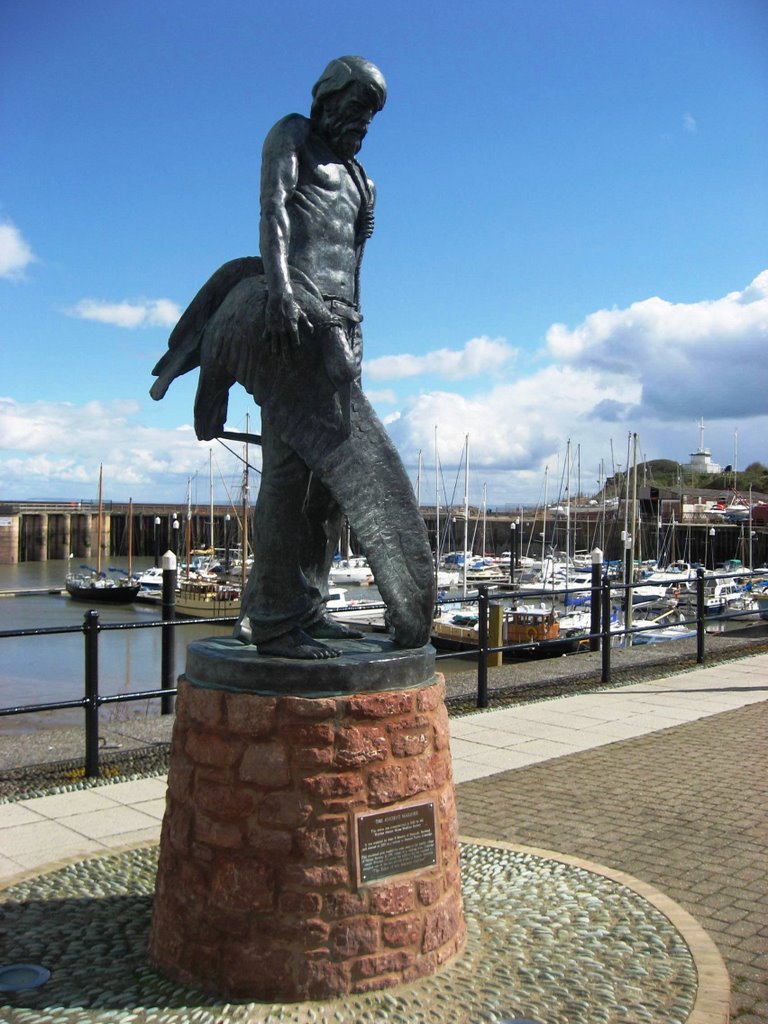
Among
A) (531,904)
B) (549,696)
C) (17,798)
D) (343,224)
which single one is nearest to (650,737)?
(549,696)

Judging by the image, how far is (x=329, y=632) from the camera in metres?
4.57

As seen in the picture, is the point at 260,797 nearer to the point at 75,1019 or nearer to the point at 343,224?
the point at 75,1019

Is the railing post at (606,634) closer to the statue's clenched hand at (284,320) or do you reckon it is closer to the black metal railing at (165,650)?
the black metal railing at (165,650)

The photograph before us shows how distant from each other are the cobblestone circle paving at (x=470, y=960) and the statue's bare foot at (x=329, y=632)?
132cm

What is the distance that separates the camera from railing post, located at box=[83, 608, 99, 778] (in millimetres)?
6902

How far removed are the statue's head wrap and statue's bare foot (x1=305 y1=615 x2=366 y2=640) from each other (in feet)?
7.73

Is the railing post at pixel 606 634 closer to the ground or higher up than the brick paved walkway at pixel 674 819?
higher up

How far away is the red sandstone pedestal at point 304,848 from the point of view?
365cm

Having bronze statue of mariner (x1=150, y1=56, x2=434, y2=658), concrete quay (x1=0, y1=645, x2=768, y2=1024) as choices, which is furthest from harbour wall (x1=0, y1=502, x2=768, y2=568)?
bronze statue of mariner (x1=150, y1=56, x2=434, y2=658)

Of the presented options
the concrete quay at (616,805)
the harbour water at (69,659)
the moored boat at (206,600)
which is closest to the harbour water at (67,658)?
the harbour water at (69,659)

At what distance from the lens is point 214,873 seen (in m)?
3.77

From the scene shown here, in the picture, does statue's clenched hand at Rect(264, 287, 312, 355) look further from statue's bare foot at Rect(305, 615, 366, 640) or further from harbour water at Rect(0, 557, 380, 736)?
harbour water at Rect(0, 557, 380, 736)

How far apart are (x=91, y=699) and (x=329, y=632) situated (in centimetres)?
304

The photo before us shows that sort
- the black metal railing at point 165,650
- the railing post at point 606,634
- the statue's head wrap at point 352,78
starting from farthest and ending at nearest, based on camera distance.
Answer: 1. the railing post at point 606,634
2. the black metal railing at point 165,650
3. the statue's head wrap at point 352,78
